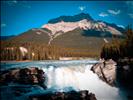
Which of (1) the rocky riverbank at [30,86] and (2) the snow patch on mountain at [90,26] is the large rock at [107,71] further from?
(1) the rocky riverbank at [30,86]

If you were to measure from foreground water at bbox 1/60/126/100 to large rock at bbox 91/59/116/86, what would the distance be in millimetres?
285

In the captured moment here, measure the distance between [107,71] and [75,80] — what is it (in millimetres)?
1777

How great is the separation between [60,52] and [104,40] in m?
3.20

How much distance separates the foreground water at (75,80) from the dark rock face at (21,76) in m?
0.53

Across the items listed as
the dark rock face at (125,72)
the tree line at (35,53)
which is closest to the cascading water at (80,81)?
the dark rock face at (125,72)

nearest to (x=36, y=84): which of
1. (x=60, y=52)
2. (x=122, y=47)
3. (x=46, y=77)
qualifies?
(x=46, y=77)

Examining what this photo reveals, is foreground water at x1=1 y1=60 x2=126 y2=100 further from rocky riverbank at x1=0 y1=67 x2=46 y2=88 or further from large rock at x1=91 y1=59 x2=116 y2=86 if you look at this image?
rocky riverbank at x1=0 y1=67 x2=46 y2=88

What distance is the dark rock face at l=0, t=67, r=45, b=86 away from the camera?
11867 millimetres

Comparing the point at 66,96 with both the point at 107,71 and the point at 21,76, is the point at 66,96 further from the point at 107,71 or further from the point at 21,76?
the point at 107,71

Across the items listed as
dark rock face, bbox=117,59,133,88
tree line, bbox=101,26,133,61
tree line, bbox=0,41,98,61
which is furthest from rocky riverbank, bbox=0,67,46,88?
dark rock face, bbox=117,59,133,88

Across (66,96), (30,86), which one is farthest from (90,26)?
(66,96)

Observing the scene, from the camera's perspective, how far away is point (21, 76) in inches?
472

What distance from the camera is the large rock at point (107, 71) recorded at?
495 inches

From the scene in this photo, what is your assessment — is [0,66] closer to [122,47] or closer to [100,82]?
[100,82]
